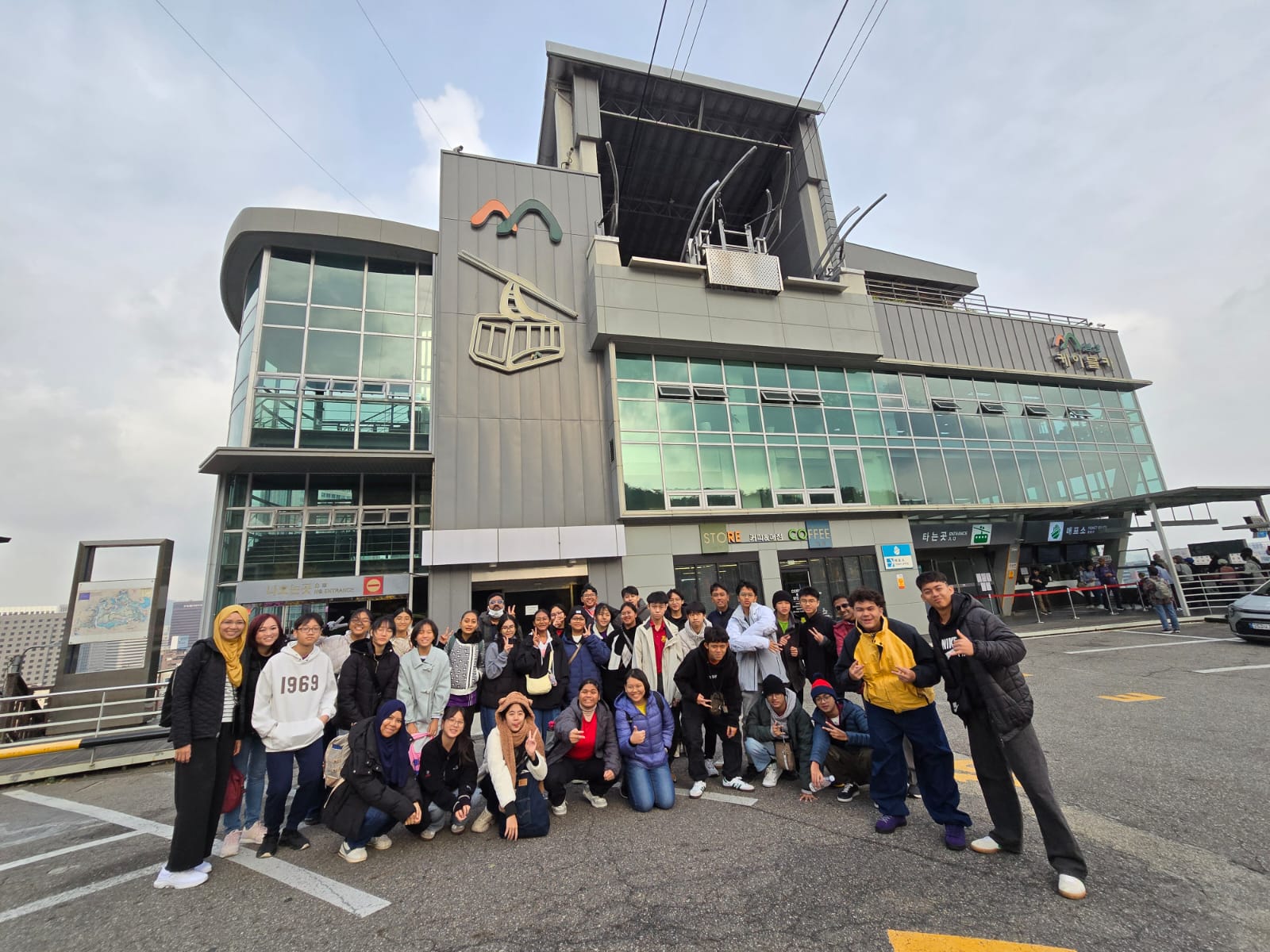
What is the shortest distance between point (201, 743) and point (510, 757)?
2.39 m

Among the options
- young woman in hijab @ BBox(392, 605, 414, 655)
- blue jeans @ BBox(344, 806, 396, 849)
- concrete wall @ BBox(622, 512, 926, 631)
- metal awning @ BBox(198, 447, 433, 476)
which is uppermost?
metal awning @ BBox(198, 447, 433, 476)

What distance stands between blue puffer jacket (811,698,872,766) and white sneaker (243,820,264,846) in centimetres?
505

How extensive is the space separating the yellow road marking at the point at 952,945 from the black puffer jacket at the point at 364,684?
456cm

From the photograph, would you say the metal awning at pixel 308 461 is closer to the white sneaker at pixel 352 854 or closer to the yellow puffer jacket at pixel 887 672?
the white sneaker at pixel 352 854

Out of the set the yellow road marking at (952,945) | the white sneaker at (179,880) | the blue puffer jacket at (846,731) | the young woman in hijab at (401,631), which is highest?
the young woman in hijab at (401,631)

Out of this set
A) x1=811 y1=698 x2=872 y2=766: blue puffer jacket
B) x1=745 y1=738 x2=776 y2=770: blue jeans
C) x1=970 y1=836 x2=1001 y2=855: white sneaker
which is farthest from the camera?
x1=745 y1=738 x2=776 y2=770: blue jeans

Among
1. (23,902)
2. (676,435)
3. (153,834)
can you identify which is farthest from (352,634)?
Result: (676,435)

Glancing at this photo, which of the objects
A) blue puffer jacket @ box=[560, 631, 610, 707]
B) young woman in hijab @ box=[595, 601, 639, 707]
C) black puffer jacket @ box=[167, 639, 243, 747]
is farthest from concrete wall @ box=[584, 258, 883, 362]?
black puffer jacket @ box=[167, 639, 243, 747]

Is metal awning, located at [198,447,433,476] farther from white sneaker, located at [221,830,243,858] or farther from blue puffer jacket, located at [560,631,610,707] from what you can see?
white sneaker, located at [221,830,243,858]

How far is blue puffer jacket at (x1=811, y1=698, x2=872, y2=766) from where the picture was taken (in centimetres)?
487

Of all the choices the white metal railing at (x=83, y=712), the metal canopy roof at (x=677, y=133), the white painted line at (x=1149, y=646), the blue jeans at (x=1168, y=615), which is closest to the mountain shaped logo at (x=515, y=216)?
the metal canopy roof at (x=677, y=133)

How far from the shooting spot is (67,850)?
470cm

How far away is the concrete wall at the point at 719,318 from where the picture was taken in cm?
1606

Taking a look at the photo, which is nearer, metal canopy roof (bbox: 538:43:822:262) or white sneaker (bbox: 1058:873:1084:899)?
white sneaker (bbox: 1058:873:1084:899)
